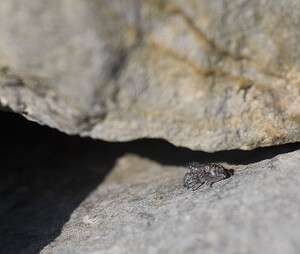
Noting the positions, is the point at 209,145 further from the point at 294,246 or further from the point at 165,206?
the point at 294,246

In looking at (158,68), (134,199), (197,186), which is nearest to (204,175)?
(197,186)

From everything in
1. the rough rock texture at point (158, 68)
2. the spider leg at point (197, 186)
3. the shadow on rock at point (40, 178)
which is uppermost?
the rough rock texture at point (158, 68)

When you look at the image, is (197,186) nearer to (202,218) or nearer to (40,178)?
(202,218)

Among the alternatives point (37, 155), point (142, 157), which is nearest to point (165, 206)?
point (142, 157)

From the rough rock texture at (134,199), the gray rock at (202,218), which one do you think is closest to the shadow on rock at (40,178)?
the rough rock texture at (134,199)

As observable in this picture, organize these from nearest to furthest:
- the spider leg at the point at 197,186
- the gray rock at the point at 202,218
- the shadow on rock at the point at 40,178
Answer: the gray rock at the point at 202,218 → the spider leg at the point at 197,186 → the shadow on rock at the point at 40,178

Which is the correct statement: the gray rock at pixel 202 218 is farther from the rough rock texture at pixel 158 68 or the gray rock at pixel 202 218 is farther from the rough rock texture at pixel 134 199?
the rough rock texture at pixel 158 68

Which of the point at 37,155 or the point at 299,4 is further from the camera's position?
the point at 37,155
